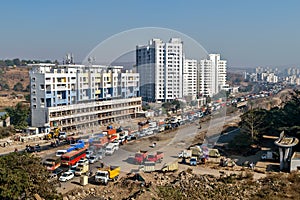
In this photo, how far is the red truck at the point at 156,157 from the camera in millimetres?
5325

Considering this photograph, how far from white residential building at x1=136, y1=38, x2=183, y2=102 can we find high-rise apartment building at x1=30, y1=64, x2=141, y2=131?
0.96 metres

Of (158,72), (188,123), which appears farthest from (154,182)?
(188,123)

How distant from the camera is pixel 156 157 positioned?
5516mm

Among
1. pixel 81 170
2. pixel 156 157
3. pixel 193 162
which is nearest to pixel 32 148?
pixel 81 170

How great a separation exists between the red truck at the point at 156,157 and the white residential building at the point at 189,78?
143 cm

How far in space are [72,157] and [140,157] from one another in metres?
1.25

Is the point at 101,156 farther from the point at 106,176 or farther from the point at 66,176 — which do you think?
the point at 106,176

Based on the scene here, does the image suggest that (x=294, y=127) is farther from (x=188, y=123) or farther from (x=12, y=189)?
(x=12, y=189)

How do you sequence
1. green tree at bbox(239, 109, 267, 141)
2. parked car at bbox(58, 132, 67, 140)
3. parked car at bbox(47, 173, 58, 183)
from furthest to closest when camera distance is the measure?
parked car at bbox(58, 132, 67, 140)
green tree at bbox(239, 109, 267, 141)
parked car at bbox(47, 173, 58, 183)

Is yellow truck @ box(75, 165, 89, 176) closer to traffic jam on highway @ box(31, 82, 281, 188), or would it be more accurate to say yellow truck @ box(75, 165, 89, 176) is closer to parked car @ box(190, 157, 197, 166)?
traffic jam on highway @ box(31, 82, 281, 188)

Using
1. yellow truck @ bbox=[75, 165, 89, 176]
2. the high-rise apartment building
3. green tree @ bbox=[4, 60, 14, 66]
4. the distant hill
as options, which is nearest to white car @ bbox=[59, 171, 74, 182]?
yellow truck @ bbox=[75, 165, 89, 176]

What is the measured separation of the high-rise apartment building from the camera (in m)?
8.25

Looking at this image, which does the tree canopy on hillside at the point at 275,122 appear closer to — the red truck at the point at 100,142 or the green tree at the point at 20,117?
the red truck at the point at 100,142

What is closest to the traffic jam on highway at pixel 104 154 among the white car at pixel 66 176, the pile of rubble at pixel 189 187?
the white car at pixel 66 176
